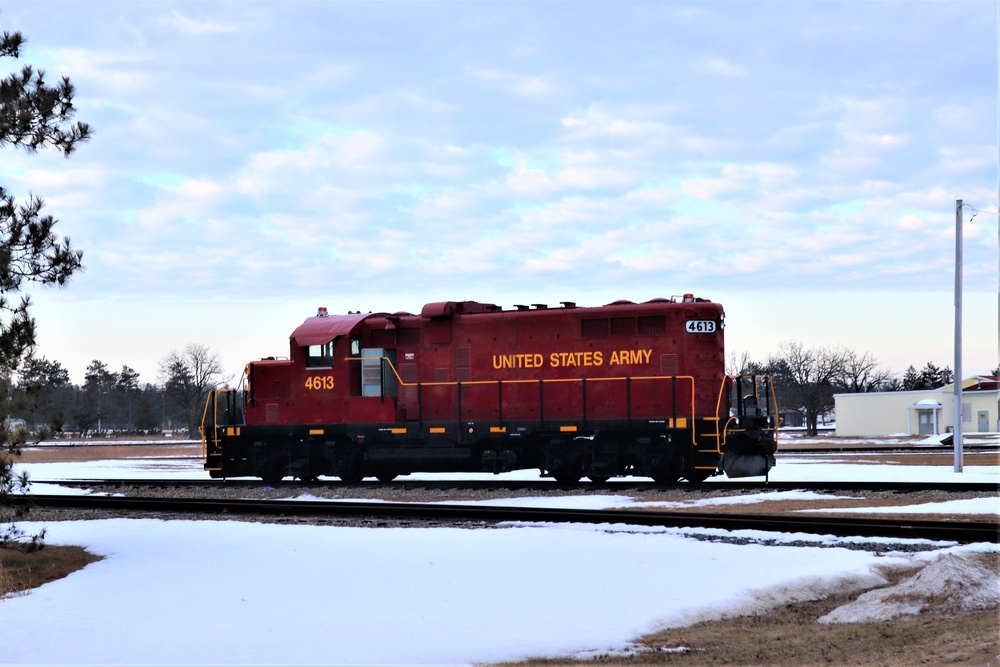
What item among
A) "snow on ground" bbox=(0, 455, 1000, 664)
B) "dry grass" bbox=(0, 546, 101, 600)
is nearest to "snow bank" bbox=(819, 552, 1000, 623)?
"snow on ground" bbox=(0, 455, 1000, 664)

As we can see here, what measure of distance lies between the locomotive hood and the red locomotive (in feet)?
0.12

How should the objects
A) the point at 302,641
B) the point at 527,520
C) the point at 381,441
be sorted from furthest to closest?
the point at 381,441, the point at 527,520, the point at 302,641

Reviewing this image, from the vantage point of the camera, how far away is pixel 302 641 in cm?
962

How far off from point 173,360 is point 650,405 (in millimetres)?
95140

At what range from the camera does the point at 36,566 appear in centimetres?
1355

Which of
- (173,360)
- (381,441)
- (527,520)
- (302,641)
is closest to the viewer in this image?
(302,641)

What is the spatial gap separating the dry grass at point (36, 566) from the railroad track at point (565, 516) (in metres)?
0.81

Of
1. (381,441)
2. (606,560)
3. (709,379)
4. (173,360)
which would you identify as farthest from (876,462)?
(173,360)

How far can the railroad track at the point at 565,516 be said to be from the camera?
14.5 metres

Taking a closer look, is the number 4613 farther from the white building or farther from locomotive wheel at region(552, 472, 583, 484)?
the white building

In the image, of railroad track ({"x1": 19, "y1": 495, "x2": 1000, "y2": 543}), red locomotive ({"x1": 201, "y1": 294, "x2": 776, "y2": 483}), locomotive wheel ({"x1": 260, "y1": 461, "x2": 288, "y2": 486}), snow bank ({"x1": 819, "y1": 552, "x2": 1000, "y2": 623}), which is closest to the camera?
snow bank ({"x1": 819, "y1": 552, "x2": 1000, "y2": 623})

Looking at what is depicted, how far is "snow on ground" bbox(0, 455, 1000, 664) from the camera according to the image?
9.55 m

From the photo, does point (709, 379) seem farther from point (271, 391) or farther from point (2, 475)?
point (2, 475)

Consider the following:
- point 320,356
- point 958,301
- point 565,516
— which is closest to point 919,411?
point 958,301
